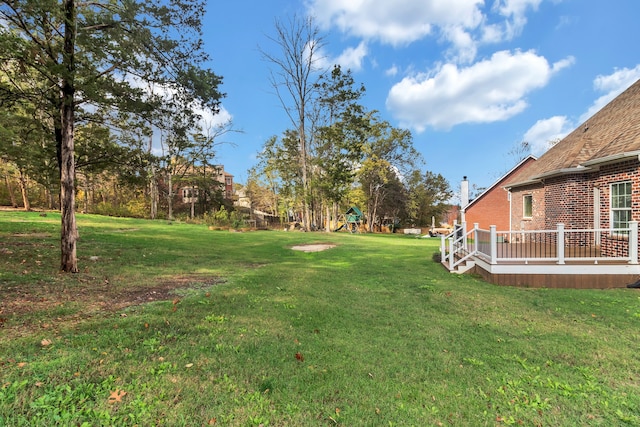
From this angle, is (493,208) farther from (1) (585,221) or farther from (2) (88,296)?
(2) (88,296)

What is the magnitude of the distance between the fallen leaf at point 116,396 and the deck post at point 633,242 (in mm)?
10570

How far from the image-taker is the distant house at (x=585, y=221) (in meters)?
7.79

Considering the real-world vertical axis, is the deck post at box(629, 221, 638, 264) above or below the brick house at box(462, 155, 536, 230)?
below

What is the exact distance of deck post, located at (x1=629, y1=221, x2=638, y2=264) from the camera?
25.0 ft

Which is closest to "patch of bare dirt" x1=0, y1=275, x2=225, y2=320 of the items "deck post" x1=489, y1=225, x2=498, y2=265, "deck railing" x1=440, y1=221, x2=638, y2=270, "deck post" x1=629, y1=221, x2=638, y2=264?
"deck post" x1=489, y1=225, x2=498, y2=265

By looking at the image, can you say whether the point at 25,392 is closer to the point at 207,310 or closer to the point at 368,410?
the point at 207,310

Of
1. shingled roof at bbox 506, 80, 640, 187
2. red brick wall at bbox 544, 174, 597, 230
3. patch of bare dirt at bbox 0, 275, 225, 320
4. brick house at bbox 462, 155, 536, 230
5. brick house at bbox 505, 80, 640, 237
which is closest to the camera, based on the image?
patch of bare dirt at bbox 0, 275, 225, 320

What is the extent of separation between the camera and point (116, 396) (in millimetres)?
2631

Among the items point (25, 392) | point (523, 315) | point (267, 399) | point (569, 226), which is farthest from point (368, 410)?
point (569, 226)

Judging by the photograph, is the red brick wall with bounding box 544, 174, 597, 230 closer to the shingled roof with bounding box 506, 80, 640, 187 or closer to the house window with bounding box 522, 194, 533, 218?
the shingled roof with bounding box 506, 80, 640, 187

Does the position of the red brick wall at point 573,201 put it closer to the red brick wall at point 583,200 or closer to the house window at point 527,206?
the red brick wall at point 583,200

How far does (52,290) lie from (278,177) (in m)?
38.8

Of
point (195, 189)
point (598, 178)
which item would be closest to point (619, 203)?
point (598, 178)

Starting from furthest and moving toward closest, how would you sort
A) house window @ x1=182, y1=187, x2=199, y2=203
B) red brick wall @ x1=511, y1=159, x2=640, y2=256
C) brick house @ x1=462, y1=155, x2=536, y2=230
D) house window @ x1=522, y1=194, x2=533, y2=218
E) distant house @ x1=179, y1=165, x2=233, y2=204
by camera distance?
1. house window @ x1=182, y1=187, x2=199, y2=203
2. distant house @ x1=179, y1=165, x2=233, y2=204
3. brick house @ x1=462, y1=155, x2=536, y2=230
4. house window @ x1=522, y1=194, x2=533, y2=218
5. red brick wall @ x1=511, y1=159, x2=640, y2=256
